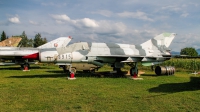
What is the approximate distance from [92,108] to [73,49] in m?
8.02

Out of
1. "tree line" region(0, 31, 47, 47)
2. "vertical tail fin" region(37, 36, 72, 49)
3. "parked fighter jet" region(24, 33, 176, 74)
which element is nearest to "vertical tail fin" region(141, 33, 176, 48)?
"parked fighter jet" region(24, 33, 176, 74)

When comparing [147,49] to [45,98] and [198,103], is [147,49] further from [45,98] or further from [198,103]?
[45,98]

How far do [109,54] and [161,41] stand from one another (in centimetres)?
576

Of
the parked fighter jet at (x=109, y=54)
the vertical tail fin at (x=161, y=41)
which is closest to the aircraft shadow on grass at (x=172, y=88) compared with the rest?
the parked fighter jet at (x=109, y=54)

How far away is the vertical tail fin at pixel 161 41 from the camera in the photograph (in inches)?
687

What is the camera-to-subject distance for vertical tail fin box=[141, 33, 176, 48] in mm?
17453

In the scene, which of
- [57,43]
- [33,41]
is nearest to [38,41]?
[33,41]

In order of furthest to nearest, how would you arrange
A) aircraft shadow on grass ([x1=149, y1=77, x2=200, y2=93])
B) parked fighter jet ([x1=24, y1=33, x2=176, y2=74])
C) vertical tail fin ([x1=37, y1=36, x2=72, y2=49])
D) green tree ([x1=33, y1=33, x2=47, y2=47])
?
green tree ([x1=33, y1=33, x2=47, y2=47]) < vertical tail fin ([x1=37, y1=36, x2=72, y2=49]) < parked fighter jet ([x1=24, y1=33, x2=176, y2=74]) < aircraft shadow on grass ([x1=149, y1=77, x2=200, y2=93])

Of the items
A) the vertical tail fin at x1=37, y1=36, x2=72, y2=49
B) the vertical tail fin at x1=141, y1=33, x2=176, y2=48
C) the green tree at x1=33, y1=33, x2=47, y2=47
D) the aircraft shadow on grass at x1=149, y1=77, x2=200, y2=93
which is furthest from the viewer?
the green tree at x1=33, y1=33, x2=47, y2=47

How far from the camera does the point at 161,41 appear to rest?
17672mm

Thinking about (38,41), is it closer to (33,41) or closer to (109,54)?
(33,41)

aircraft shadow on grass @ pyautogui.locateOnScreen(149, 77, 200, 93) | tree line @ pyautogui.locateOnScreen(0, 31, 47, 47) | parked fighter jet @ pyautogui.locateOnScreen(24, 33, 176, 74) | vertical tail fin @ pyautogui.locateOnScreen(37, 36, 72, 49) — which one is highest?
tree line @ pyautogui.locateOnScreen(0, 31, 47, 47)

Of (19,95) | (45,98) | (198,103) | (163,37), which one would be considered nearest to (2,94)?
(19,95)

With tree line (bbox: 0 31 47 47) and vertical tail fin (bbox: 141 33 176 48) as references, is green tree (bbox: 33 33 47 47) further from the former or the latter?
vertical tail fin (bbox: 141 33 176 48)
